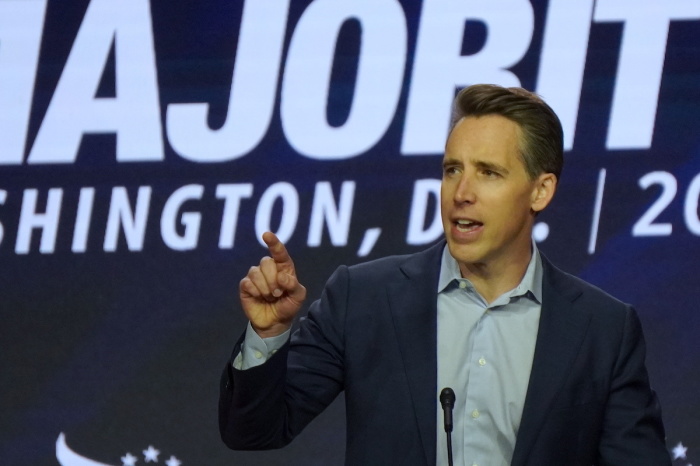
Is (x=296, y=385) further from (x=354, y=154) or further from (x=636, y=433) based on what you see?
(x=354, y=154)

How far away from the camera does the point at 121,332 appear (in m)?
3.91

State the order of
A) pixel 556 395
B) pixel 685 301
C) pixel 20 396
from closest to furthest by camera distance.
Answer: pixel 556 395, pixel 685 301, pixel 20 396

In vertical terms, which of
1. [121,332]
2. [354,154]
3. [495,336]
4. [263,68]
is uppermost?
[263,68]

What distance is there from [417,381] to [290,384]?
24 centimetres

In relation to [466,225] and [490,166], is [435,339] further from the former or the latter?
[490,166]

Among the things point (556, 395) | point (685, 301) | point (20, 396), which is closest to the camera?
point (556, 395)

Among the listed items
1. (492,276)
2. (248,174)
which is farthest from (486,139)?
(248,174)

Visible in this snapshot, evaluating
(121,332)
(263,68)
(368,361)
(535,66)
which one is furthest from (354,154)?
(368,361)

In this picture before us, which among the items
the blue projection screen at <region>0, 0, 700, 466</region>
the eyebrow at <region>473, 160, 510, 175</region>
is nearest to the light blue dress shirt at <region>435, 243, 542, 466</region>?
the eyebrow at <region>473, 160, 510, 175</region>

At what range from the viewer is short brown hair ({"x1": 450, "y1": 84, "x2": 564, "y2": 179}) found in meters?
2.23

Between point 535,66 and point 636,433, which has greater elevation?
point 535,66

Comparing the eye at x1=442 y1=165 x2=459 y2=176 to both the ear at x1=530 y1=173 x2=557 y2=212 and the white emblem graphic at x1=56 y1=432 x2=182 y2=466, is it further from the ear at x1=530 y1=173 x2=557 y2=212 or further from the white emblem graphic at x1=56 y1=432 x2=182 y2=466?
the white emblem graphic at x1=56 y1=432 x2=182 y2=466

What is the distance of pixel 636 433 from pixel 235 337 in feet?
6.48

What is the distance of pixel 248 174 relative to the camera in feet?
12.6
